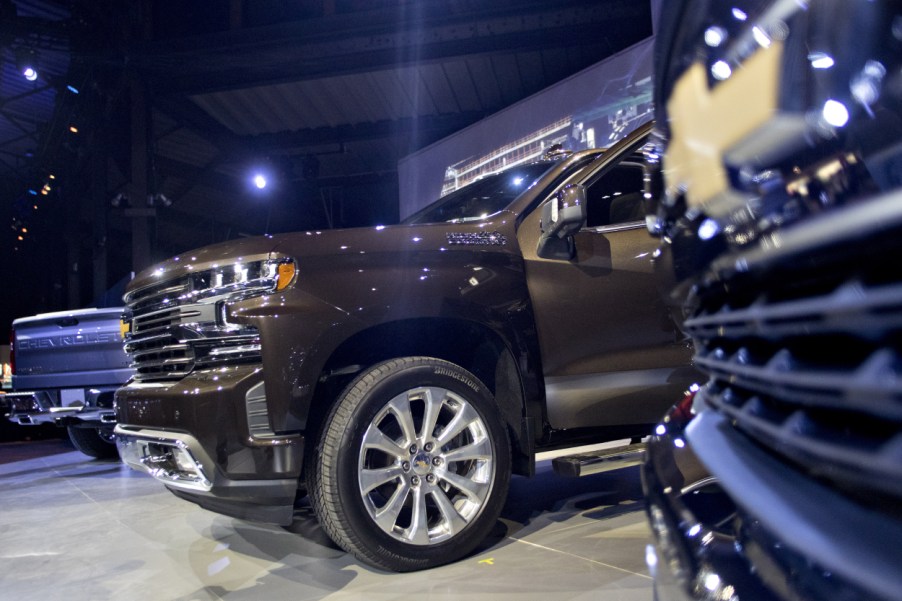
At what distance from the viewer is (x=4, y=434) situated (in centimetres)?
930

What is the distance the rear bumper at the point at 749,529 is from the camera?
59 cm

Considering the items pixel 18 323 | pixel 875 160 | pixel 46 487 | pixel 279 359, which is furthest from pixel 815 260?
pixel 18 323

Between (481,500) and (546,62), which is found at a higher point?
(546,62)

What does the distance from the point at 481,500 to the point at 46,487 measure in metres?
4.02

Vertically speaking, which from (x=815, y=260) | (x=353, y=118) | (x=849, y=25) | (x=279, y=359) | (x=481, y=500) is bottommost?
(x=481, y=500)

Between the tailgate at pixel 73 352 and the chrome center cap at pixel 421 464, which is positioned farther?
the tailgate at pixel 73 352

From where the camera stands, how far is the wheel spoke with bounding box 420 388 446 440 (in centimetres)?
259

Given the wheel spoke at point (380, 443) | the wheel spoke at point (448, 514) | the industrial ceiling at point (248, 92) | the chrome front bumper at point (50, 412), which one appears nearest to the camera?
the wheel spoke at point (380, 443)

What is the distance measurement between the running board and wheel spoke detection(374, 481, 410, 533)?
641 millimetres

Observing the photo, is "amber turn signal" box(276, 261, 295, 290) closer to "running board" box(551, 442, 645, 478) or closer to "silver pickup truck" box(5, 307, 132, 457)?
"running board" box(551, 442, 645, 478)

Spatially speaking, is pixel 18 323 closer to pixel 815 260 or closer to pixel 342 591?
pixel 342 591

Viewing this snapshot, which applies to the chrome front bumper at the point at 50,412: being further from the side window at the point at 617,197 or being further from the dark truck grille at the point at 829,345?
the dark truck grille at the point at 829,345

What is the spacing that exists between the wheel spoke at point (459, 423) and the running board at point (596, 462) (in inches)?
16.1

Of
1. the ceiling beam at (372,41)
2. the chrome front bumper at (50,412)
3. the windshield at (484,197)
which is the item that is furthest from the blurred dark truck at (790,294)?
the ceiling beam at (372,41)
